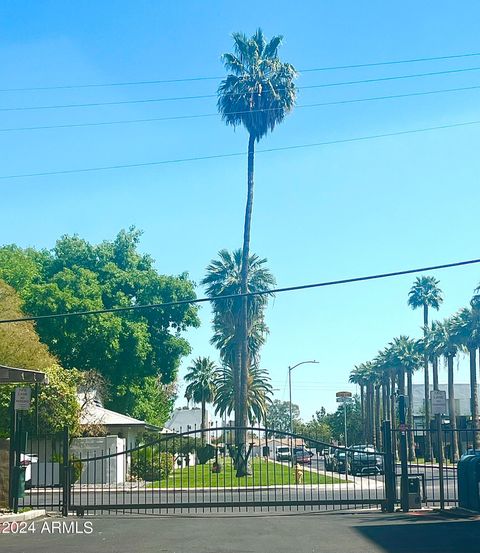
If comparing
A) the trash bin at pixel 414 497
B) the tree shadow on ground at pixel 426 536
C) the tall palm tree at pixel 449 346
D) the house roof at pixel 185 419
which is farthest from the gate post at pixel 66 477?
the house roof at pixel 185 419

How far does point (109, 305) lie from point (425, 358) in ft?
116

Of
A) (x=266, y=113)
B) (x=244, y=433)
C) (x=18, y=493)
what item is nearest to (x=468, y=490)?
(x=18, y=493)

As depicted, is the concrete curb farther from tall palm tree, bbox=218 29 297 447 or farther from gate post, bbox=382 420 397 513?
tall palm tree, bbox=218 29 297 447

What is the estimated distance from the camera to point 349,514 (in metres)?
21.3

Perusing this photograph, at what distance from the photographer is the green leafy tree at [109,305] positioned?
2026 inches

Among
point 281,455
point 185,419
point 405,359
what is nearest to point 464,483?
point 281,455

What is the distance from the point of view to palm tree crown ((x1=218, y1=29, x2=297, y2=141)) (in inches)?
1955

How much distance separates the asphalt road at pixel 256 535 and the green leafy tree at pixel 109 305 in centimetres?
3149

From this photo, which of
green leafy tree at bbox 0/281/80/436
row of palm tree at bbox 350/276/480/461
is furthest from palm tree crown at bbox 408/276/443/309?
green leafy tree at bbox 0/281/80/436

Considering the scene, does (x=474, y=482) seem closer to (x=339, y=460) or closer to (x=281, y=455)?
(x=339, y=460)

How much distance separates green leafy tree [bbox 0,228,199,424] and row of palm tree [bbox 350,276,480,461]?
17011 millimetres

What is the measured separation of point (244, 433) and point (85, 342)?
37.2 ft

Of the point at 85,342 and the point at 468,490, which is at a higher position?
the point at 85,342

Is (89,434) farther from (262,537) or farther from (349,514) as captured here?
(262,537)
